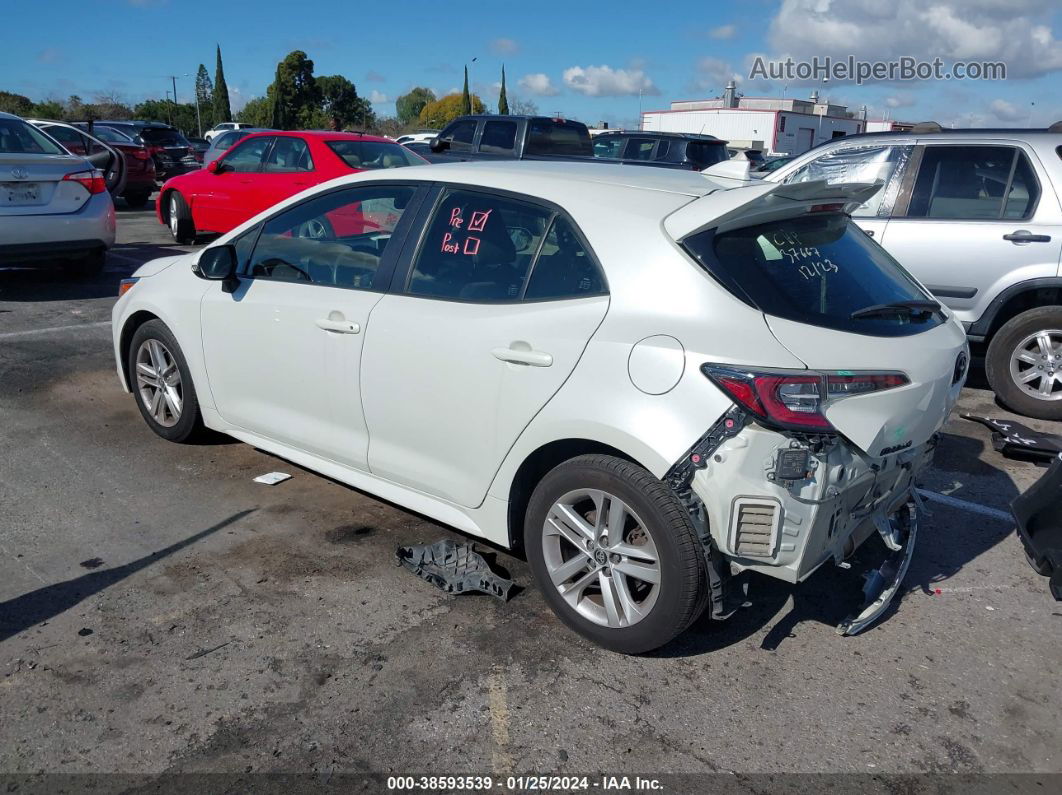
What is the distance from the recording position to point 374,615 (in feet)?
11.6

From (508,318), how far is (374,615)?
1291mm

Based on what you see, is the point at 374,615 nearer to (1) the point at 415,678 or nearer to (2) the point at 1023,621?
(1) the point at 415,678

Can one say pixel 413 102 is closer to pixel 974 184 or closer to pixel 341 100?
pixel 341 100

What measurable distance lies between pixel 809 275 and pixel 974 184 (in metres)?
4.15

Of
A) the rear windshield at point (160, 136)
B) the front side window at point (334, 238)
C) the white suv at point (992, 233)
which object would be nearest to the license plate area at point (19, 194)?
the front side window at point (334, 238)

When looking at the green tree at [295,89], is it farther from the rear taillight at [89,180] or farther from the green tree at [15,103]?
the rear taillight at [89,180]

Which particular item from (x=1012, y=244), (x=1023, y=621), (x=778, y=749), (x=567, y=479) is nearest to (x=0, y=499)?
(x=567, y=479)

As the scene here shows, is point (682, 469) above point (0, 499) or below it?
above

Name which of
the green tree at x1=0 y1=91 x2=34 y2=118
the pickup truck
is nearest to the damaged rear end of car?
the pickup truck

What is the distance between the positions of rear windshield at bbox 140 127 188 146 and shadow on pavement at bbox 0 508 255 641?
2157 cm

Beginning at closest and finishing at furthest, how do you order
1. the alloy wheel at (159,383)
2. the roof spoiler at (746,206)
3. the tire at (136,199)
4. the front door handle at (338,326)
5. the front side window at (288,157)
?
the roof spoiler at (746,206) < the front door handle at (338,326) < the alloy wheel at (159,383) < the front side window at (288,157) < the tire at (136,199)

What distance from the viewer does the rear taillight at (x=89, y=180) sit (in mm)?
8936

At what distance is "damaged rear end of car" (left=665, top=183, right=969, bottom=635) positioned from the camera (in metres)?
2.90

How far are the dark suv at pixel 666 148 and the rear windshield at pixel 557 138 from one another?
1.56 m
